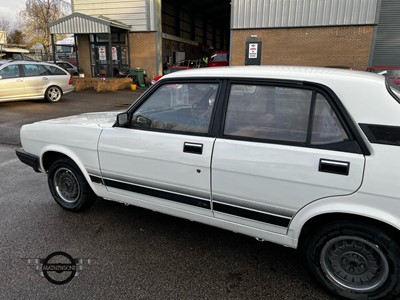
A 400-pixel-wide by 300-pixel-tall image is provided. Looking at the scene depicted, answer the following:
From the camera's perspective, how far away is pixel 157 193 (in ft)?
9.46

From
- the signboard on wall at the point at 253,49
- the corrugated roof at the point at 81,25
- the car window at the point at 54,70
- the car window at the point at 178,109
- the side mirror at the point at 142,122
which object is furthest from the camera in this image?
the corrugated roof at the point at 81,25

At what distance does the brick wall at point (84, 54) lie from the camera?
19828 millimetres

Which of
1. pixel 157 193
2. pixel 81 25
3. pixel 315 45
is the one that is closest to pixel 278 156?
pixel 157 193

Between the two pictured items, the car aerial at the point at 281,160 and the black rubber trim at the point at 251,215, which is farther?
the black rubber trim at the point at 251,215

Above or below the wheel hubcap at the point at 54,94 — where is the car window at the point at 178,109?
above

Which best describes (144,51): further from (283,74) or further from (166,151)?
(283,74)

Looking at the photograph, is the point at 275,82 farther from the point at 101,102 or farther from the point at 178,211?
the point at 101,102

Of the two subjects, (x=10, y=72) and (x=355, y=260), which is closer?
(x=355, y=260)

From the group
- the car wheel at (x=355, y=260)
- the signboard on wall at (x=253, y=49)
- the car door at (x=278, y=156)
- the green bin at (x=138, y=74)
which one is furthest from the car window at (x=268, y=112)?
the green bin at (x=138, y=74)

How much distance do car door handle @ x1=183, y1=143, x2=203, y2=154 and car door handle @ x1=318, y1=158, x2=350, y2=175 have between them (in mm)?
918

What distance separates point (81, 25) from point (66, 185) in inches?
621

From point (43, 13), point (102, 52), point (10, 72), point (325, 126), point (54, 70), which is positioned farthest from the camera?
point (43, 13)

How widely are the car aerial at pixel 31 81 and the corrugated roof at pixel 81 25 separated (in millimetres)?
5735

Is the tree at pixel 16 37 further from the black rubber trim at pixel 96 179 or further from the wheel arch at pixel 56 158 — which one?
the black rubber trim at pixel 96 179
